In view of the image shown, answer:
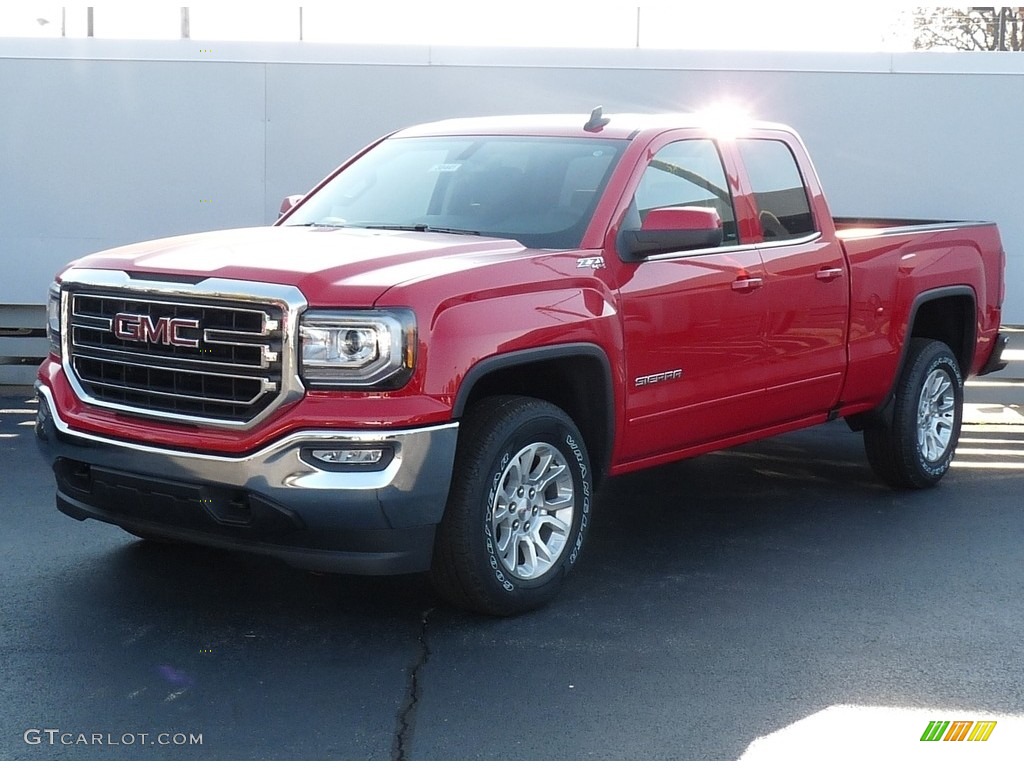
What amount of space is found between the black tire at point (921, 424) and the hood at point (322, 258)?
3007 mm

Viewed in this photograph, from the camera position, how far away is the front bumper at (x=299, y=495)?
15.0 ft

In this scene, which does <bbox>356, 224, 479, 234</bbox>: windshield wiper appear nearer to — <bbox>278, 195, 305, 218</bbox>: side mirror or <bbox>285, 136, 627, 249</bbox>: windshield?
<bbox>285, 136, 627, 249</bbox>: windshield

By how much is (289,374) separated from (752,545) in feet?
8.99

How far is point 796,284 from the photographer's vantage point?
253 inches

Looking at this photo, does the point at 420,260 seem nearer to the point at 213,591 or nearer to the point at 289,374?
the point at 289,374

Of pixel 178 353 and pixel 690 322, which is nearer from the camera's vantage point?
pixel 178 353

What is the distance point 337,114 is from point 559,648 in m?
6.54

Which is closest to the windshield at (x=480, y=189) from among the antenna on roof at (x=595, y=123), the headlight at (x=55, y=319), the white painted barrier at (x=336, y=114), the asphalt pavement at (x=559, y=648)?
the antenna on roof at (x=595, y=123)

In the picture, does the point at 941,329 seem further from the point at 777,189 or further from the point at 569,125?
the point at 569,125

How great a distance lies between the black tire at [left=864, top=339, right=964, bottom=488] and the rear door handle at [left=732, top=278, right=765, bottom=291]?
167 centimetres

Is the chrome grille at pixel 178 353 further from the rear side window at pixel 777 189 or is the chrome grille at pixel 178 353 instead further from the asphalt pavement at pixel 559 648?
the rear side window at pixel 777 189

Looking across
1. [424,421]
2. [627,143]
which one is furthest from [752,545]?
[424,421]

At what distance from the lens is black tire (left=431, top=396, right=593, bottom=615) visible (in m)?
4.88

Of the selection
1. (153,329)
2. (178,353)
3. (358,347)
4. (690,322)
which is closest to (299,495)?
(358,347)
